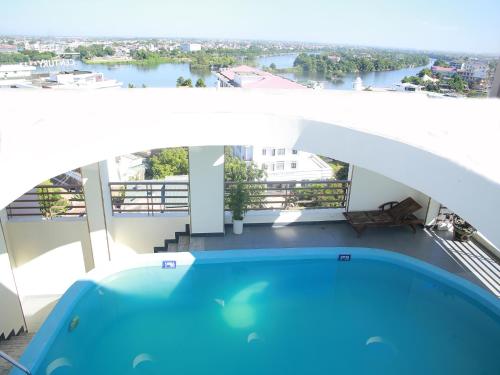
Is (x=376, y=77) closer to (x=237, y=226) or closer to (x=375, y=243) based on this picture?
(x=375, y=243)

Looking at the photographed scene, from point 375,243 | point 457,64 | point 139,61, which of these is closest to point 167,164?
point 375,243

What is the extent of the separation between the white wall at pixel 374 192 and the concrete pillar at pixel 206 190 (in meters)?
3.38

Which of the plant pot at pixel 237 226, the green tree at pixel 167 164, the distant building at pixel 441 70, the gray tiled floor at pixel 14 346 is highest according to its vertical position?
the distant building at pixel 441 70

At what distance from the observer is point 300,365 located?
237 inches

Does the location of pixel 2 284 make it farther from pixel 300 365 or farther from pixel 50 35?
pixel 50 35

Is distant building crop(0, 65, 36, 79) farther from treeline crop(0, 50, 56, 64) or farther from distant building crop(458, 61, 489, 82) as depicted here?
distant building crop(458, 61, 489, 82)

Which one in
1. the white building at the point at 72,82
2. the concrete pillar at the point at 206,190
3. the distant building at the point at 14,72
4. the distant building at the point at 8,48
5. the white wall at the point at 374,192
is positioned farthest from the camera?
the distant building at the point at 8,48

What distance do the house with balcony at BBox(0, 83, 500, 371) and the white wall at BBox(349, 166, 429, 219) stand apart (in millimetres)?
31

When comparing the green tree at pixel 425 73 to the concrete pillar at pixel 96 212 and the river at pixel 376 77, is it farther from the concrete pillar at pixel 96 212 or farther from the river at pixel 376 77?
the concrete pillar at pixel 96 212

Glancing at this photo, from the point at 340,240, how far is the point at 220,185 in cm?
315

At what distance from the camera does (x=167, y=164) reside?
23.3m

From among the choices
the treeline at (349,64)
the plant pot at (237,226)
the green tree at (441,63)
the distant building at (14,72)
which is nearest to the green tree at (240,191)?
the plant pot at (237,226)

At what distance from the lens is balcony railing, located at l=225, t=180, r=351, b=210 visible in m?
9.43

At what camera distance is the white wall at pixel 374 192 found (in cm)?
929
